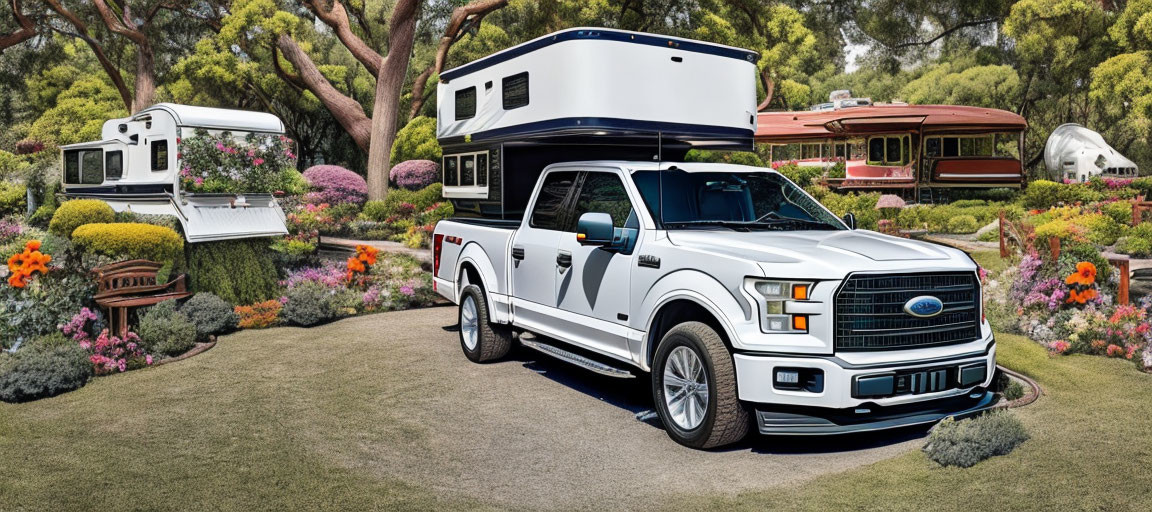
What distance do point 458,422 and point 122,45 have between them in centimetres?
3819

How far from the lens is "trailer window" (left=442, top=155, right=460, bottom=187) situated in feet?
36.2

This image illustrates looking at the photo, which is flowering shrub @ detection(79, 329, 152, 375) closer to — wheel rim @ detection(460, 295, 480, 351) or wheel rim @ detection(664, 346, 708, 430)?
wheel rim @ detection(460, 295, 480, 351)

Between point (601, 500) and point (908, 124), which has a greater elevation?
point (908, 124)

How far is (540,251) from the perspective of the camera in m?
8.01

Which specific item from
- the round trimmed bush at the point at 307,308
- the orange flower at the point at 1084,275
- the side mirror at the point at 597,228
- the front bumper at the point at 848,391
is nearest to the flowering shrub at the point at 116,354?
the round trimmed bush at the point at 307,308

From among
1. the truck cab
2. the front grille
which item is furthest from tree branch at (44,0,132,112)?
the front grille

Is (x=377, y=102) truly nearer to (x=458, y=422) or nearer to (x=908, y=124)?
(x=908, y=124)

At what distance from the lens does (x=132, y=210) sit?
13.1m

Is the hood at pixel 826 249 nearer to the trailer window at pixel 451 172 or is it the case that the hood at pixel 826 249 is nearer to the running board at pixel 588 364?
the running board at pixel 588 364

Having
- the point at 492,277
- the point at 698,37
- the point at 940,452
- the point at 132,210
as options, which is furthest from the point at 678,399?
the point at 698,37

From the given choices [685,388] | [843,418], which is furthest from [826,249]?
[685,388]

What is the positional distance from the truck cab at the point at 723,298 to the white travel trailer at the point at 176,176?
4.34 metres

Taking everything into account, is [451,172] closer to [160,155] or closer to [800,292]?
[160,155]

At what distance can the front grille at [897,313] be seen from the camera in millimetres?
5520
